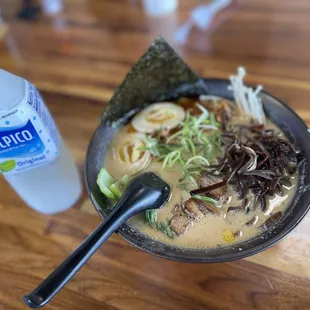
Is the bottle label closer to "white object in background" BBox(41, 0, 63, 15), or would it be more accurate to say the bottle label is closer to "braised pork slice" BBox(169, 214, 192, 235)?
A: "braised pork slice" BBox(169, 214, 192, 235)

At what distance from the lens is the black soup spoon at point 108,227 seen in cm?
65

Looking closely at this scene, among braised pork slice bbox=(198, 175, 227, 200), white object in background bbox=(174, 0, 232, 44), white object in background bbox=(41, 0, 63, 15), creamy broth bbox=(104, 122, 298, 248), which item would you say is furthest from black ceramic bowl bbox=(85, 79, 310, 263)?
white object in background bbox=(41, 0, 63, 15)

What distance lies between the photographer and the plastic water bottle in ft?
2.50

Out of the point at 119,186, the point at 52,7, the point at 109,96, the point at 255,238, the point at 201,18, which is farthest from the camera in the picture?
the point at 52,7

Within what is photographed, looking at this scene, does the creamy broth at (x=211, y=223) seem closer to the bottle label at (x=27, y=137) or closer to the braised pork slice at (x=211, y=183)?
the braised pork slice at (x=211, y=183)

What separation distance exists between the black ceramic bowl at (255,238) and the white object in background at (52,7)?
0.89 m

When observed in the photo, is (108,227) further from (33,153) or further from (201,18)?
(201,18)

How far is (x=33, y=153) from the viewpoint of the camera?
2.68 ft

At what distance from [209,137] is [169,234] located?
28 cm

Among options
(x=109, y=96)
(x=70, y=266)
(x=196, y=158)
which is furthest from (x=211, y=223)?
(x=109, y=96)

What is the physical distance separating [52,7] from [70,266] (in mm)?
1312

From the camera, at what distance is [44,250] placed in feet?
3.04

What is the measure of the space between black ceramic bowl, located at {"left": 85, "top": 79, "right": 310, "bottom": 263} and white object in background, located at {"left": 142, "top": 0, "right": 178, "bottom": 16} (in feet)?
2.35

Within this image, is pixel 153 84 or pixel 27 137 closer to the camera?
pixel 27 137
